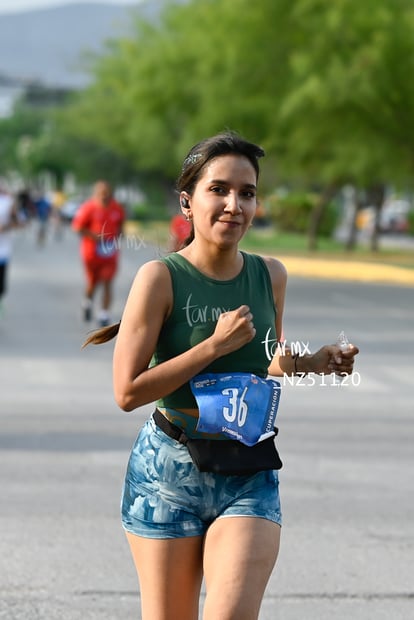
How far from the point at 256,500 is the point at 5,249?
13578 millimetres

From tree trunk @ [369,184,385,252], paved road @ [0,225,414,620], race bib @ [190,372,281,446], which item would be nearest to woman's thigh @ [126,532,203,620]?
race bib @ [190,372,281,446]

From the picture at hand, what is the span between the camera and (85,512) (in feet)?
24.4

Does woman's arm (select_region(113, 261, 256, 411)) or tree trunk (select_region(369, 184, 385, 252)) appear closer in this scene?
woman's arm (select_region(113, 261, 256, 411))

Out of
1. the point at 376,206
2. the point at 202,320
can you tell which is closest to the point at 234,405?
the point at 202,320

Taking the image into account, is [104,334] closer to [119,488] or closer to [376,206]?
[119,488]

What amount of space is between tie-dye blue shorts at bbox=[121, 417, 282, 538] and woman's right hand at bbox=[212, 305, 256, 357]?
1.13 ft

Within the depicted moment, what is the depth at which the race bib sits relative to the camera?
12.4 feet

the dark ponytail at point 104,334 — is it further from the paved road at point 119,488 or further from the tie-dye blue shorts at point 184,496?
the tie-dye blue shorts at point 184,496

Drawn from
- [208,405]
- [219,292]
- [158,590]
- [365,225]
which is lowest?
[365,225]

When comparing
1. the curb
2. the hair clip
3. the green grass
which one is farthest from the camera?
the green grass

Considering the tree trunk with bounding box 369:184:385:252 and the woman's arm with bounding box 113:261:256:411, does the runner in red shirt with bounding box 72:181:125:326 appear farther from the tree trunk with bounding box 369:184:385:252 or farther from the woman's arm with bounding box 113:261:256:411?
the tree trunk with bounding box 369:184:385:252

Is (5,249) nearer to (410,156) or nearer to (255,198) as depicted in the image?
(255,198)

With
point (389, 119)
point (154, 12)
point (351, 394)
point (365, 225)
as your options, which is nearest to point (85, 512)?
point (351, 394)

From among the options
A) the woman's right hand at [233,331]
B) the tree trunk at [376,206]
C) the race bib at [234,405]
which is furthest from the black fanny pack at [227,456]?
the tree trunk at [376,206]
